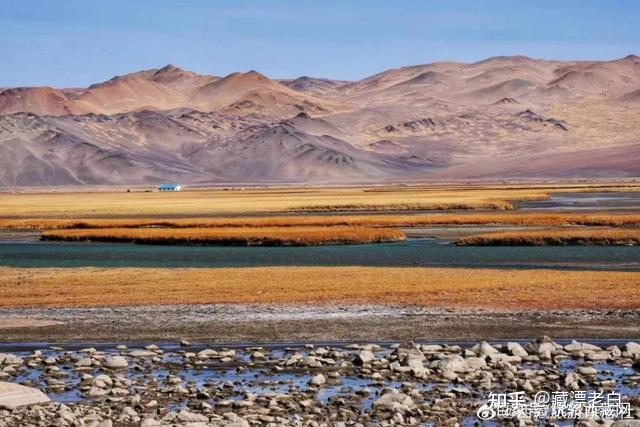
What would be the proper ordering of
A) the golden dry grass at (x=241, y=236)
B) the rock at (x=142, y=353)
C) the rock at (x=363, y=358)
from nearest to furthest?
1. the rock at (x=363, y=358)
2. the rock at (x=142, y=353)
3. the golden dry grass at (x=241, y=236)

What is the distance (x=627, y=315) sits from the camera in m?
22.2

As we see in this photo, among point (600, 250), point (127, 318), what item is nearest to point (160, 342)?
point (127, 318)

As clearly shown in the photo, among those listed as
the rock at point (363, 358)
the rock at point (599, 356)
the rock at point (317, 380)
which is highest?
the rock at point (599, 356)

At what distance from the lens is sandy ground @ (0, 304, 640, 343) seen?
67.2 ft

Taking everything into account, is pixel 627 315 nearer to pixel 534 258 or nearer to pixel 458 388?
pixel 458 388

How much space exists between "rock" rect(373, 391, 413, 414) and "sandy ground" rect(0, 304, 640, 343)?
545cm

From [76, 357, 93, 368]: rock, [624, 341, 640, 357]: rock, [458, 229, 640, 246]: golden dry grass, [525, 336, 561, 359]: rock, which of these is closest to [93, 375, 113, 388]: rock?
[76, 357, 93, 368]: rock

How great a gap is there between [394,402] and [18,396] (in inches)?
201

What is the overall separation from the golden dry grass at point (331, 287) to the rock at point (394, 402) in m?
9.58

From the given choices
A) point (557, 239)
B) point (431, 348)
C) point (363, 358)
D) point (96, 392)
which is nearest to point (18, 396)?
point (96, 392)

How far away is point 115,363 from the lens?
1739cm

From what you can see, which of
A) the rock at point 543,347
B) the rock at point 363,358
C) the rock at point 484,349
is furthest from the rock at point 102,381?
the rock at point 543,347

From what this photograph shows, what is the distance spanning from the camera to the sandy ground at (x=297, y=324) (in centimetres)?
2047

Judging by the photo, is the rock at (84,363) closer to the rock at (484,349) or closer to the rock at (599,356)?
the rock at (484,349)
